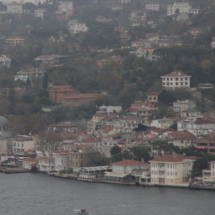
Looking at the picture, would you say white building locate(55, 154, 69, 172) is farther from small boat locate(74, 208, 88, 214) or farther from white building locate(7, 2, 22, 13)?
white building locate(7, 2, 22, 13)

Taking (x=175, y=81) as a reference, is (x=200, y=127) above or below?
below

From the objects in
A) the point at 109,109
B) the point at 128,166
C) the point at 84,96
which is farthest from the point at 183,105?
the point at 128,166

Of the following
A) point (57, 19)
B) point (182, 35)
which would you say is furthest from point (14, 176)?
point (57, 19)

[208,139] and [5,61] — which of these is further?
[5,61]

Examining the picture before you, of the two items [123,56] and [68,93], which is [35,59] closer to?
[123,56]

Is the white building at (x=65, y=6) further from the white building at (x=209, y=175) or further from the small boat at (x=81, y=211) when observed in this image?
the small boat at (x=81, y=211)

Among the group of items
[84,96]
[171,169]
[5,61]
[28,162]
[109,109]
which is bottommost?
[171,169]

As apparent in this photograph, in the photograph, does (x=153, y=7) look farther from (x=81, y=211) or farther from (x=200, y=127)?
(x=81, y=211)
